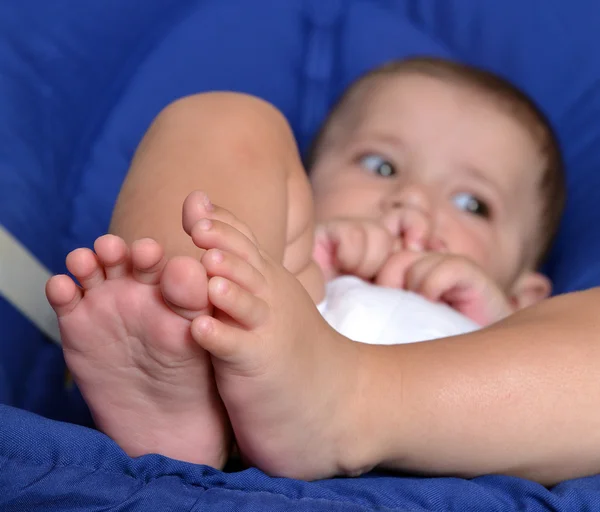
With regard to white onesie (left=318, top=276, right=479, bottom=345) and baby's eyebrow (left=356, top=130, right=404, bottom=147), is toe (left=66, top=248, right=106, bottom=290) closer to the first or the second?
white onesie (left=318, top=276, right=479, bottom=345)

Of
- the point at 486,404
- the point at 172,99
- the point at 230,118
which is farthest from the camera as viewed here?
the point at 172,99

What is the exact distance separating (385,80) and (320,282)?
24.2 inches

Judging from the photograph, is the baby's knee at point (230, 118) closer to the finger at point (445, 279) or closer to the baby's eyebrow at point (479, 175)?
the finger at point (445, 279)

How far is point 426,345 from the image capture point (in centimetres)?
76

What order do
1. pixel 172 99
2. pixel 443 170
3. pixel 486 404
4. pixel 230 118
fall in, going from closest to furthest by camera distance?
pixel 486 404 < pixel 230 118 < pixel 443 170 < pixel 172 99

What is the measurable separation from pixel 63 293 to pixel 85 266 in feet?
0.09

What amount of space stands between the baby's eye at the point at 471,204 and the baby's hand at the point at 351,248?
0.80ft

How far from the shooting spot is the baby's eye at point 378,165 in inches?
53.1

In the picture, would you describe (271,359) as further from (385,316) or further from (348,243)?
(348,243)

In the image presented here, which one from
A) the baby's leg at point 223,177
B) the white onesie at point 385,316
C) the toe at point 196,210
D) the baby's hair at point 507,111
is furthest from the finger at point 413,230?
the toe at point 196,210

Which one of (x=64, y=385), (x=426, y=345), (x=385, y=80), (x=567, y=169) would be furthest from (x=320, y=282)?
(x=567, y=169)

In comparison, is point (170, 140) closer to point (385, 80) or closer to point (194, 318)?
point (194, 318)

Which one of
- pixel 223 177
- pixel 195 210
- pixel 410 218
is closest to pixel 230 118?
pixel 223 177

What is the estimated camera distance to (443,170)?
1344 mm
